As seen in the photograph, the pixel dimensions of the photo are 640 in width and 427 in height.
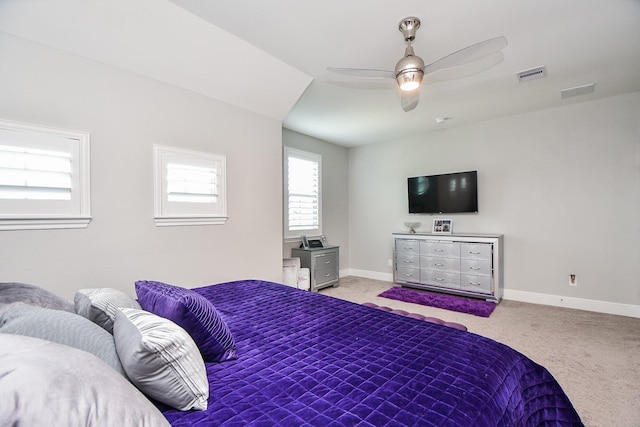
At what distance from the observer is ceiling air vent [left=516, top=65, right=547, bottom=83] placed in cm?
280

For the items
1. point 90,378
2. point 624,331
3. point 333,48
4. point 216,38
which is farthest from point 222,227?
point 624,331

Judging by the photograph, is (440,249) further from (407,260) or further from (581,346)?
(581,346)

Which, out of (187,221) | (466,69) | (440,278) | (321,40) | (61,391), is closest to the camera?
(61,391)

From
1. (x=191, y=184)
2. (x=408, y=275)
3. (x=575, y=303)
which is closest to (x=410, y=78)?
(x=191, y=184)

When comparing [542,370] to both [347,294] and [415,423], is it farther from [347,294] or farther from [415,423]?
[347,294]

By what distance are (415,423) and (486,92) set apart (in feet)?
12.0

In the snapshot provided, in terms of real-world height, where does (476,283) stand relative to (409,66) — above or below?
below

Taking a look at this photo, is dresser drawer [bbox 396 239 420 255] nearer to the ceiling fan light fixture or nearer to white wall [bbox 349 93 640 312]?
white wall [bbox 349 93 640 312]

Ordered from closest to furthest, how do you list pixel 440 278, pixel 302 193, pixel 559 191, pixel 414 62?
pixel 414 62, pixel 559 191, pixel 440 278, pixel 302 193

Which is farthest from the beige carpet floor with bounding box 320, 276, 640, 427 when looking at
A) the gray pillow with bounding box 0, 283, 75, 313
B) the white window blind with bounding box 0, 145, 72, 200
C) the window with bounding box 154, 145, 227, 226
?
the white window blind with bounding box 0, 145, 72, 200

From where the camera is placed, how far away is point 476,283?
403 centimetres

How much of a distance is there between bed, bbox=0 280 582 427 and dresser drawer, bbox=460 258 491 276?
290cm

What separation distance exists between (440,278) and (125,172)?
4.20m

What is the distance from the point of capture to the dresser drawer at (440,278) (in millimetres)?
4215
